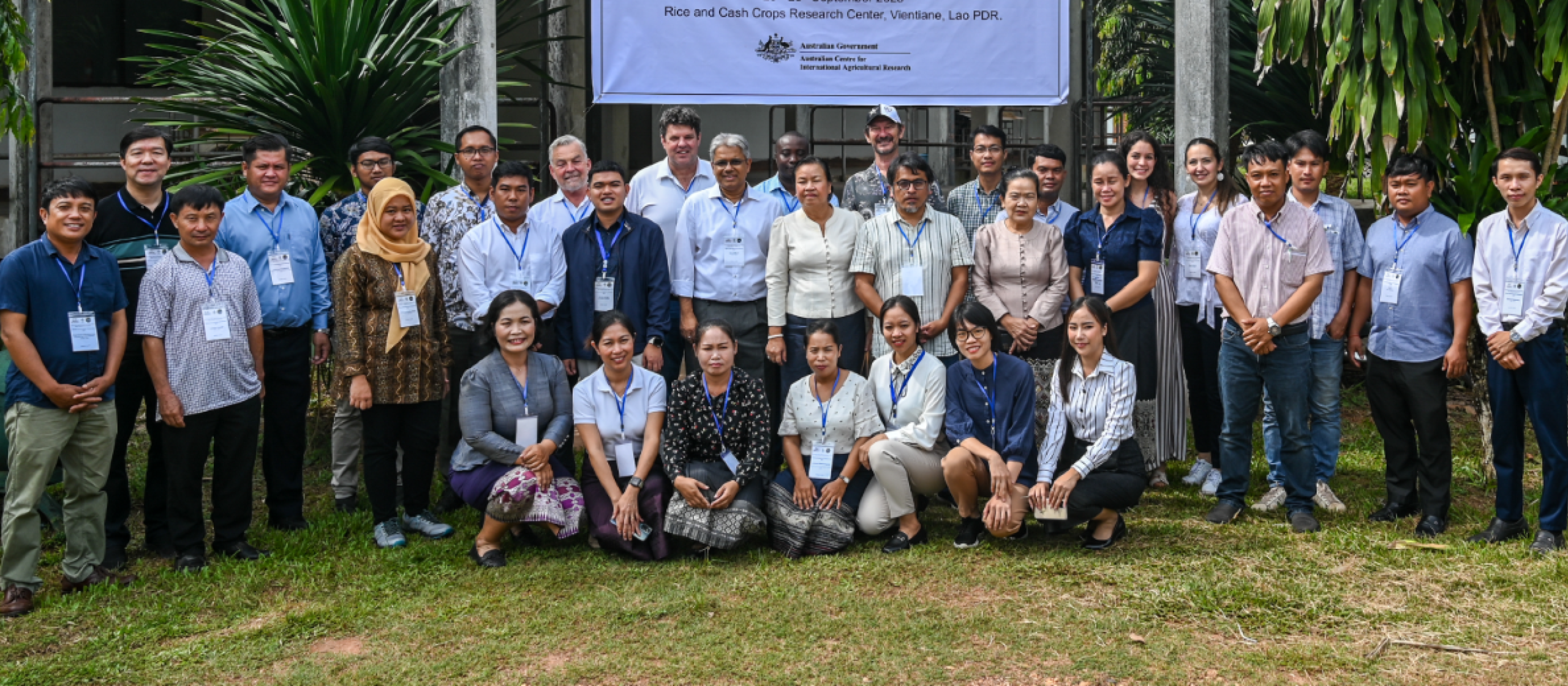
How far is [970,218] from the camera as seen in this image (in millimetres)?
5711

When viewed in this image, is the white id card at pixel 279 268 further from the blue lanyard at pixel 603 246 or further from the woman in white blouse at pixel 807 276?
the woman in white blouse at pixel 807 276

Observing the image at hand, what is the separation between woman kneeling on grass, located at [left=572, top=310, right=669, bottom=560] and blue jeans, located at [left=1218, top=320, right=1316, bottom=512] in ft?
7.39

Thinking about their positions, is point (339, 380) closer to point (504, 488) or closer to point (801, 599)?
point (504, 488)

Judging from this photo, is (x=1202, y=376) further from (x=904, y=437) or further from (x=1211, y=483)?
(x=904, y=437)

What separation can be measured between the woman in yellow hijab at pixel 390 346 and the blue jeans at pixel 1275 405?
3.14m

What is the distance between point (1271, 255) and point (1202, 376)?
1028 millimetres

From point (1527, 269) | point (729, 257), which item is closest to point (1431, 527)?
point (1527, 269)

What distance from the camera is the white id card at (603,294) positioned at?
5.21 metres

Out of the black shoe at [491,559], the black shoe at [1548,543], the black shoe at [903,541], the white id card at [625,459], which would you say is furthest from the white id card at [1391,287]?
the black shoe at [491,559]

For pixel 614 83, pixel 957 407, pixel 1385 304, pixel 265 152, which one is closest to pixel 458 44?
pixel 614 83

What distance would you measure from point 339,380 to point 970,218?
2.77 metres

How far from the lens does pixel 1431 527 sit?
191 inches

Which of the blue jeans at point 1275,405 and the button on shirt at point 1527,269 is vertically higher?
the button on shirt at point 1527,269

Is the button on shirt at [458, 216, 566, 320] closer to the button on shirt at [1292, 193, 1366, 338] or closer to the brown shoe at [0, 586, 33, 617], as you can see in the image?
the brown shoe at [0, 586, 33, 617]
